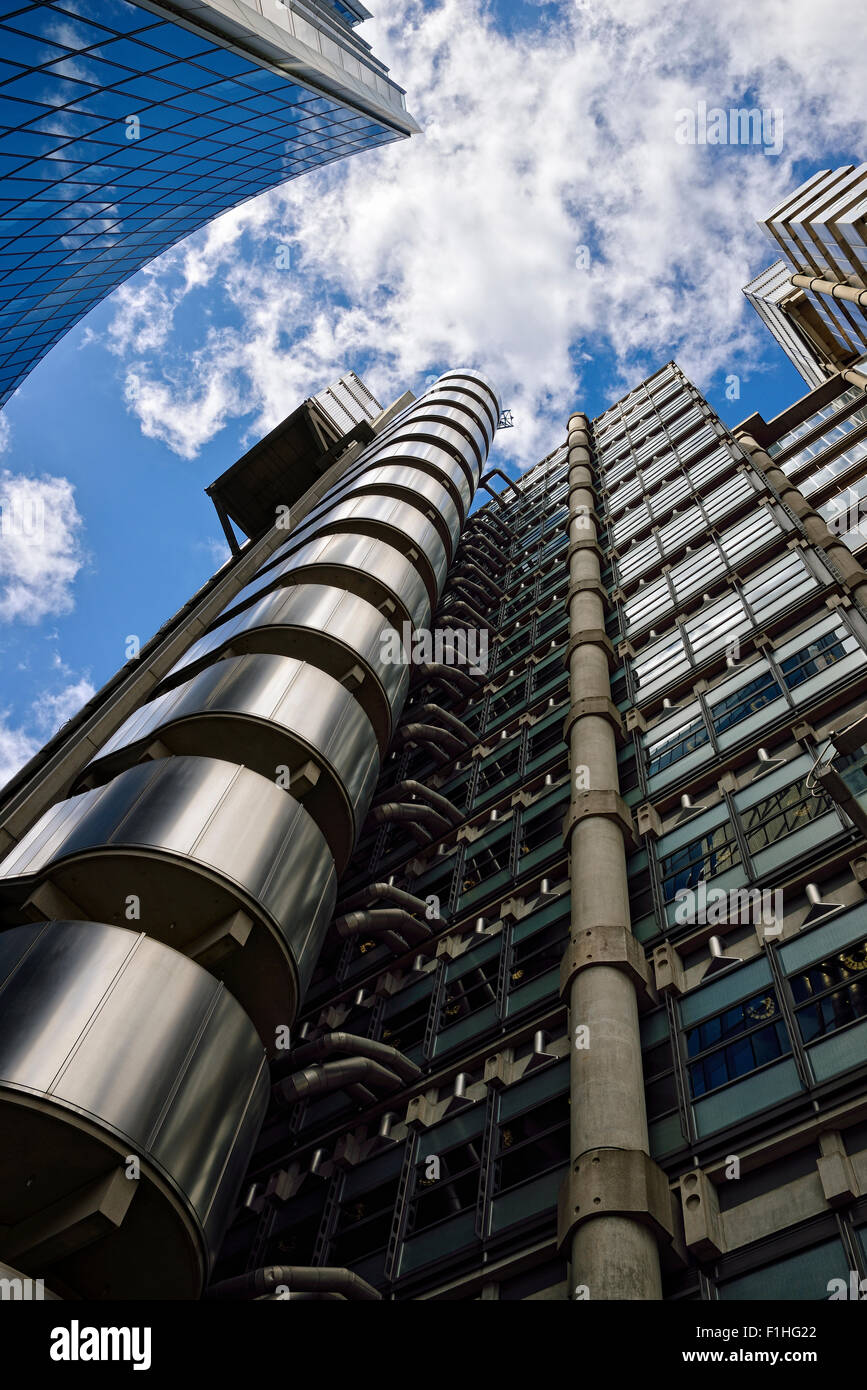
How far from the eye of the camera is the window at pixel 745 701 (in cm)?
2128

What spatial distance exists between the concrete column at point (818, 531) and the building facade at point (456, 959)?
0.68ft

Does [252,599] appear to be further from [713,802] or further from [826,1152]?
[826,1152]

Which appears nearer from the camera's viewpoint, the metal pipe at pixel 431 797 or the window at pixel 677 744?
the window at pixel 677 744

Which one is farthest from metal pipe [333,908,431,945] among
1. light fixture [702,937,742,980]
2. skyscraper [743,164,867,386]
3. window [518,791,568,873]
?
skyscraper [743,164,867,386]

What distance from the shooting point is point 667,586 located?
31172 mm

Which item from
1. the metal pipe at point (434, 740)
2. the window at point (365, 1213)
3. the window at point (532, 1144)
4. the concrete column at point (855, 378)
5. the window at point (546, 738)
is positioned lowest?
the window at point (365, 1213)

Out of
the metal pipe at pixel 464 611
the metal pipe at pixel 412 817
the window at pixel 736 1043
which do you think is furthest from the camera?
the metal pipe at pixel 464 611

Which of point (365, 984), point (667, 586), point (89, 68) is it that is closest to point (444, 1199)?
point (365, 984)

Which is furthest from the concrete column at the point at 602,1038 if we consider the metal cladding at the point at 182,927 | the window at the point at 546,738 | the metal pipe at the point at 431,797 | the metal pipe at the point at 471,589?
the metal pipe at the point at 471,589

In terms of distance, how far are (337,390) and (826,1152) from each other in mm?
61548

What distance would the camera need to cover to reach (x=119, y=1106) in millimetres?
12336

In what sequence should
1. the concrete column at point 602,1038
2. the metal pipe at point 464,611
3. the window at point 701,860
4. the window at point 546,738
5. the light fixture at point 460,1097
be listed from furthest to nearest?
the metal pipe at point 464,611, the window at point 546,738, the window at point 701,860, the light fixture at point 460,1097, the concrete column at point 602,1038

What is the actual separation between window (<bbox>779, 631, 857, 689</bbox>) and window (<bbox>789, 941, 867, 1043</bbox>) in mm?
8512

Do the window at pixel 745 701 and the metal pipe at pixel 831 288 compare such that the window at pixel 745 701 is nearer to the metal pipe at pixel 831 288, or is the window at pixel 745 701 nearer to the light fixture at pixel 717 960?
the light fixture at pixel 717 960
